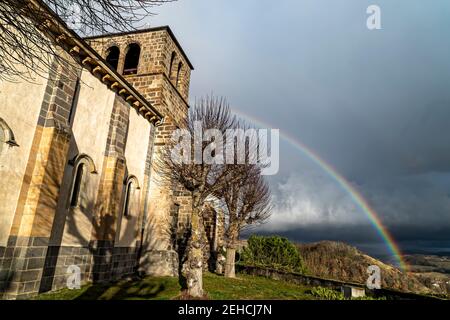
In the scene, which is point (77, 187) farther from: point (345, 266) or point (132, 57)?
point (345, 266)

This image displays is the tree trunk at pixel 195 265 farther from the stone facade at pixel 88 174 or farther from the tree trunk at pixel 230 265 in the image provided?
the tree trunk at pixel 230 265

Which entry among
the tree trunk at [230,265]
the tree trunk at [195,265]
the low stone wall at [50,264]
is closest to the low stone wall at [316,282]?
the tree trunk at [230,265]

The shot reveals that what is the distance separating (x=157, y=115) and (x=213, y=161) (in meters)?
6.37

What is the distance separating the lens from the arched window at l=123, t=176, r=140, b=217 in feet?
41.0

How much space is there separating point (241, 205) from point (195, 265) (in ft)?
29.1

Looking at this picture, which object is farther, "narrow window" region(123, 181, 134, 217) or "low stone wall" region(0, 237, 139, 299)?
"narrow window" region(123, 181, 134, 217)

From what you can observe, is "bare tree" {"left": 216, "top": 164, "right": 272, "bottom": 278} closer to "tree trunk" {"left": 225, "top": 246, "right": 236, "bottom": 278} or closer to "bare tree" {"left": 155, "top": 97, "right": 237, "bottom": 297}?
"tree trunk" {"left": 225, "top": 246, "right": 236, "bottom": 278}

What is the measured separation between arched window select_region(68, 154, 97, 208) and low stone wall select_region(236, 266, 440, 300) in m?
11.4

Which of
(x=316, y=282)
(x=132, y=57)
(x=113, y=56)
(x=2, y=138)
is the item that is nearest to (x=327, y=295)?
(x=316, y=282)

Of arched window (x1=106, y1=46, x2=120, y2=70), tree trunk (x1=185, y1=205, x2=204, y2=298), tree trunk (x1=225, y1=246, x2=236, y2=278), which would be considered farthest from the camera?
arched window (x1=106, y1=46, x2=120, y2=70)

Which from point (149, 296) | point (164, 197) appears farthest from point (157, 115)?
point (149, 296)

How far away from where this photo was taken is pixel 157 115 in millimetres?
14961

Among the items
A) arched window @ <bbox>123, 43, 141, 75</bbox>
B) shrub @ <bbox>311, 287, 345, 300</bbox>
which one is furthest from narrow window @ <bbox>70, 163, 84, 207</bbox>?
arched window @ <bbox>123, 43, 141, 75</bbox>
